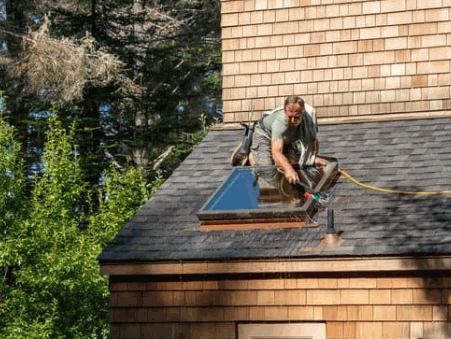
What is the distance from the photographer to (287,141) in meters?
13.7

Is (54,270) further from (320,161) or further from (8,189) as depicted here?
(320,161)

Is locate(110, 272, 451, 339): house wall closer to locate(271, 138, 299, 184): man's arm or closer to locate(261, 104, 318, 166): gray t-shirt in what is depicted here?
locate(271, 138, 299, 184): man's arm

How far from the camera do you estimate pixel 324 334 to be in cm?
1229

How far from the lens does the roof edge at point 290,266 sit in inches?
457

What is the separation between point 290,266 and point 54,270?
4.86 meters

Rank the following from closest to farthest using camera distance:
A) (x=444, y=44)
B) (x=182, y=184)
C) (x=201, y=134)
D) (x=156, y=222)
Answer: (x=156, y=222)
(x=182, y=184)
(x=444, y=44)
(x=201, y=134)

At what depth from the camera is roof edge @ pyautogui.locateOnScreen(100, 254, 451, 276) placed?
11.6m

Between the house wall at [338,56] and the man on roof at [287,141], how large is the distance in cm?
180

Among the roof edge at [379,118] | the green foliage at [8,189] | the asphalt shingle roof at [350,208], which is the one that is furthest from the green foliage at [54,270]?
the roof edge at [379,118]

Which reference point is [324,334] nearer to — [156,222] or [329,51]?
[156,222]

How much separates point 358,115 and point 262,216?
3447 mm

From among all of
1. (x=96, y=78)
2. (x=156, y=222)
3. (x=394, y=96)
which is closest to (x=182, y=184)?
(x=156, y=222)

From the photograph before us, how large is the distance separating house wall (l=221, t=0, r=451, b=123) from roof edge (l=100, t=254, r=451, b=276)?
13.0 feet

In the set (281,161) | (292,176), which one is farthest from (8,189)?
(292,176)
